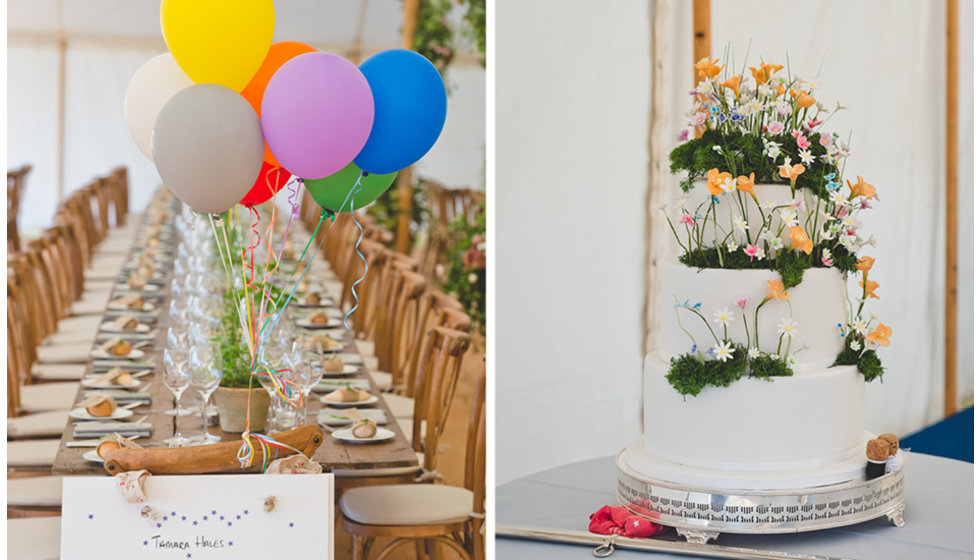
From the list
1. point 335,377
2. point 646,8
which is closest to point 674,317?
point 335,377

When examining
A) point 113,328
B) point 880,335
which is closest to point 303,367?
point 880,335

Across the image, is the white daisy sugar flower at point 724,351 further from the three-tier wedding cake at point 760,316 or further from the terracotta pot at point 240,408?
the terracotta pot at point 240,408

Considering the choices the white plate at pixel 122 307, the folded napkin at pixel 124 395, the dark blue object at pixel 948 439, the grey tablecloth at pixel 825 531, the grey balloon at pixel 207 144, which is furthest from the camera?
the dark blue object at pixel 948 439

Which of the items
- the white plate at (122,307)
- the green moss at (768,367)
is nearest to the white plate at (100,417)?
the white plate at (122,307)

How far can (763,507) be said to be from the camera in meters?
2.30

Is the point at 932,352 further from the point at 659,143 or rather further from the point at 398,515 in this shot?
the point at 398,515

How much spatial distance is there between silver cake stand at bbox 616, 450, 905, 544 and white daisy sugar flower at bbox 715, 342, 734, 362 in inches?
12.1

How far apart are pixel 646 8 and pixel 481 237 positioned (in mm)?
2509

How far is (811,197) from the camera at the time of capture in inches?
96.8

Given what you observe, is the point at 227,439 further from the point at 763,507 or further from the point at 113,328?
the point at 113,328

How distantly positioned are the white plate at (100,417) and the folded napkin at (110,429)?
0.24 feet

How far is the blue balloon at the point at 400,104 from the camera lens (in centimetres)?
244

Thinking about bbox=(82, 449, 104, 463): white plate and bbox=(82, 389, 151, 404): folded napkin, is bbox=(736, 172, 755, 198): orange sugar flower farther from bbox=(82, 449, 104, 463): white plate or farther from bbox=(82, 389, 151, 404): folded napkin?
bbox=(82, 389, 151, 404): folded napkin

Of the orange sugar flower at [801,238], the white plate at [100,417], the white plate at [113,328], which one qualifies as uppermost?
the orange sugar flower at [801,238]
